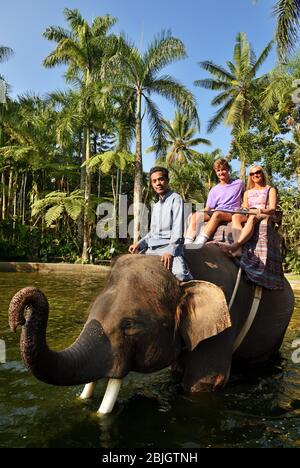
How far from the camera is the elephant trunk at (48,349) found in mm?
3031

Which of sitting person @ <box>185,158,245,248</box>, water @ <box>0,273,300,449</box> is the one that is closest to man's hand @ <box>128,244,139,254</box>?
sitting person @ <box>185,158,245,248</box>

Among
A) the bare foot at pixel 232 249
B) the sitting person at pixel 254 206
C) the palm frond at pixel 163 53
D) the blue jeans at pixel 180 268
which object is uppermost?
the palm frond at pixel 163 53

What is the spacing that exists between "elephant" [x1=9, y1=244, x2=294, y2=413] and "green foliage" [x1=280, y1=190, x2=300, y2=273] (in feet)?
56.5

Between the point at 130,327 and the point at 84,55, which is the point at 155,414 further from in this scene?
the point at 84,55

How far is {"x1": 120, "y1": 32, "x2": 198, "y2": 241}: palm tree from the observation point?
22812 mm

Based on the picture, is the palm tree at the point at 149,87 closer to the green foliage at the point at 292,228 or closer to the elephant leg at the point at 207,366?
the green foliage at the point at 292,228

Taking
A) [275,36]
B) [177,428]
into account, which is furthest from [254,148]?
[177,428]

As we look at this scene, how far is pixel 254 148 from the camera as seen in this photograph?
31.1 m

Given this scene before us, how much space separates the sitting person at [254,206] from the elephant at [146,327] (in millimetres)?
373

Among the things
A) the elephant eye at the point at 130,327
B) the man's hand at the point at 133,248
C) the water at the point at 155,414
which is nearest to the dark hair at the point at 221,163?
the man's hand at the point at 133,248

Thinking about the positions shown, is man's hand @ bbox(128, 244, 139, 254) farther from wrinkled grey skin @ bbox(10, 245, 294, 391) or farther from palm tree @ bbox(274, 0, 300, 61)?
palm tree @ bbox(274, 0, 300, 61)

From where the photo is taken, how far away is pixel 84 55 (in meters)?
26.2

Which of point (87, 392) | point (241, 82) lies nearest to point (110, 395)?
point (87, 392)
